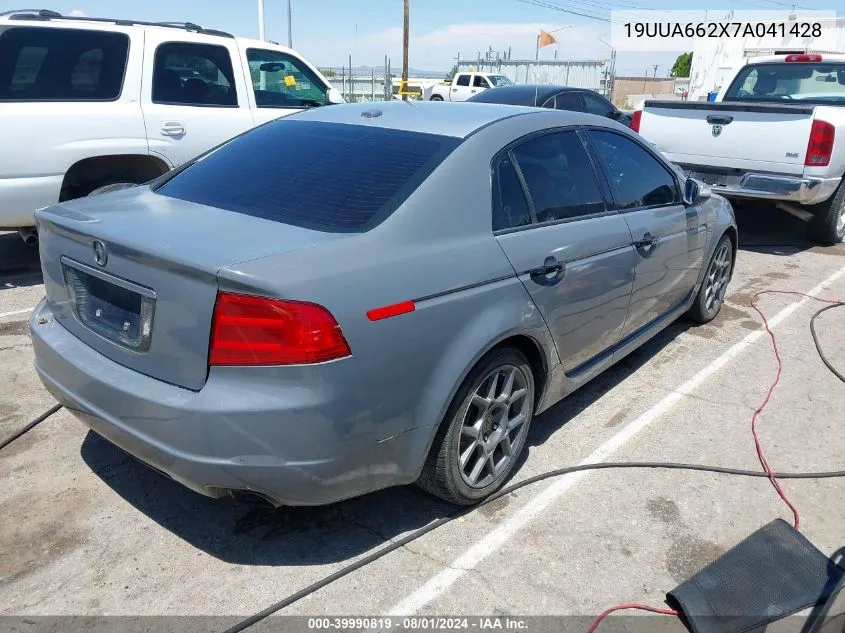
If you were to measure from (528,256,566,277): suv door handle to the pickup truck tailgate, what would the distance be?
5168 mm

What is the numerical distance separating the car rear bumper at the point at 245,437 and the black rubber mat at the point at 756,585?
1168mm

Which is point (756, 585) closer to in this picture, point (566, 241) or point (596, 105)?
point (566, 241)

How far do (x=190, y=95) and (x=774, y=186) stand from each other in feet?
18.8

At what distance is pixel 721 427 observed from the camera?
400 cm

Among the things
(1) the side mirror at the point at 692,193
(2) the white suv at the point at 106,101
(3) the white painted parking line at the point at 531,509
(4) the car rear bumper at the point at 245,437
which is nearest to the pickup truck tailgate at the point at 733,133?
(1) the side mirror at the point at 692,193

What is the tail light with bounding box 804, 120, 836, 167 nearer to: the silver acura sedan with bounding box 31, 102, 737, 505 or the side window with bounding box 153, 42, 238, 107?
the silver acura sedan with bounding box 31, 102, 737, 505

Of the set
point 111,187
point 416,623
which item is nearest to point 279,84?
point 111,187

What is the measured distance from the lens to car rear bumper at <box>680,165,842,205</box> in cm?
723

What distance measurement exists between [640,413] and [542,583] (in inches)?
65.8

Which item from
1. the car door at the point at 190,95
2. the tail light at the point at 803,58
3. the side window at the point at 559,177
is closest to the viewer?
the side window at the point at 559,177

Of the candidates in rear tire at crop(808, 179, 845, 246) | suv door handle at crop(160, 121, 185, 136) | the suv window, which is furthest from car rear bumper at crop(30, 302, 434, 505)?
rear tire at crop(808, 179, 845, 246)

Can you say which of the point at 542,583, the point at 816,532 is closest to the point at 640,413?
the point at 816,532

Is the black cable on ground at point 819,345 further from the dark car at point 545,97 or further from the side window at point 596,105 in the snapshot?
the side window at point 596,105

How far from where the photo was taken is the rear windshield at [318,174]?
2797mm
